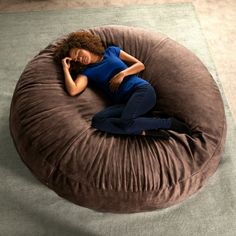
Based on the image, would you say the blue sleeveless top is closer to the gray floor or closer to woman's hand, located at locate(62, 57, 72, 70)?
woman's hand, located at locate(62, 57, 72, 70)

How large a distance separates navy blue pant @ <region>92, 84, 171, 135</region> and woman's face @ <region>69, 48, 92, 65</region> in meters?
0.24

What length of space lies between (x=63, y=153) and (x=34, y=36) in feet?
3.81

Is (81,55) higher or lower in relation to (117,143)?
higher

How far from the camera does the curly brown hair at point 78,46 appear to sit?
5.56 feet

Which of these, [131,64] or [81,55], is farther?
[131,64]

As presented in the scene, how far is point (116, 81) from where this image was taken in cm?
170

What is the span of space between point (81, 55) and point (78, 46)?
0.04 metres

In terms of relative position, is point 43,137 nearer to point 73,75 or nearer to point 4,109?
point 73,75

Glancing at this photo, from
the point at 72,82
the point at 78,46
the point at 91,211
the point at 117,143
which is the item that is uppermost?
the point at 78,46

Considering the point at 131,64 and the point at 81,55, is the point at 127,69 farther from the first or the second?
the point at 81,55

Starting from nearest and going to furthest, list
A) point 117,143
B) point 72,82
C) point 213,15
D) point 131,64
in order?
point 117,143 < point 72,82 < point 131,64 < point 213,15

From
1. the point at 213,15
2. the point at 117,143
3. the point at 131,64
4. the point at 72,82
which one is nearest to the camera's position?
the point at 117,143

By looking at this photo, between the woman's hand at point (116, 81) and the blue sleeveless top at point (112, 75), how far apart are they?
17mm

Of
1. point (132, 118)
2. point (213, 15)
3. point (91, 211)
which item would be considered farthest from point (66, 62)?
point (213, 15)
